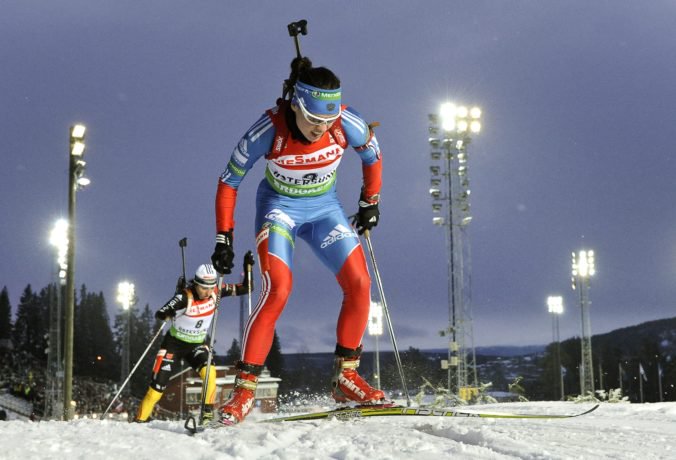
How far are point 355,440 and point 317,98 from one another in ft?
7.62

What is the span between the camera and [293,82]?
16.9 ft

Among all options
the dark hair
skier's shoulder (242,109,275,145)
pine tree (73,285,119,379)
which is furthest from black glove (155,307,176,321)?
pine tree (73,285,119,379)

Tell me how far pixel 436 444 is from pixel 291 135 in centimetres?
246

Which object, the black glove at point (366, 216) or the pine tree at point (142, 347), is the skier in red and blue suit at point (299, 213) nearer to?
the black glove at point (366, 216)

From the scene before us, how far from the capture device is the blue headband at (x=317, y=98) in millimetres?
4855

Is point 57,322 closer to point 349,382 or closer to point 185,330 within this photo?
point 185,330

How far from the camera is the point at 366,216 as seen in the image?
580 centimetres

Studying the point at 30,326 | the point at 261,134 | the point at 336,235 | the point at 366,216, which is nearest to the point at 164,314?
the point at 366,216

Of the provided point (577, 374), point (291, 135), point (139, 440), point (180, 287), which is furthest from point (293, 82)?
point (577, 374)

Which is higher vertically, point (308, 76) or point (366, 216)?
point (308, 76)

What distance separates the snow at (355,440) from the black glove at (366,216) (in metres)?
1.65

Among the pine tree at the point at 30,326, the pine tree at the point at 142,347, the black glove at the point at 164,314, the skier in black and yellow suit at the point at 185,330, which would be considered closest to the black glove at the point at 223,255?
the skier in black and yellow suit at the point at 185,330

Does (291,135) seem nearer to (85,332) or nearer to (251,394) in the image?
(251,394)

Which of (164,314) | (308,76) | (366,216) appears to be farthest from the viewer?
(164,314)
